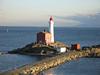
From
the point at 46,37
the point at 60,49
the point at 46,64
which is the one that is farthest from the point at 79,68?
the point at 46,37

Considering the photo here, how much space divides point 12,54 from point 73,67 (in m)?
15.4

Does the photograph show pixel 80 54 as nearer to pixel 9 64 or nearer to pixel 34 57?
pixel 34 57

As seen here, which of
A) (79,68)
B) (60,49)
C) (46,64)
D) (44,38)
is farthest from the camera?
(44,38)

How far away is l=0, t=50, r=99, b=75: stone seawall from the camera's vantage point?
130ft

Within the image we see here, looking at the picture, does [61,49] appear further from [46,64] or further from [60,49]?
[46,64]

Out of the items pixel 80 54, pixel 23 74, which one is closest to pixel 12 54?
pixel 80 54

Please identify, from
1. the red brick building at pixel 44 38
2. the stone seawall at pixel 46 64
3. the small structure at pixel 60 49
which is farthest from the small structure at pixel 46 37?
the stone seawall at pixel 46 64

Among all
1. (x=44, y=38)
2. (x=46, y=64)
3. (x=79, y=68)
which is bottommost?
(x=79, y=68)

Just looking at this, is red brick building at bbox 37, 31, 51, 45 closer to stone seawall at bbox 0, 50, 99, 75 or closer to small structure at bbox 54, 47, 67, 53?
small structure at bbox 54, 47, 67, 53

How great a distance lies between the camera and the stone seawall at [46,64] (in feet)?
130

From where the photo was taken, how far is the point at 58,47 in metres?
59.5

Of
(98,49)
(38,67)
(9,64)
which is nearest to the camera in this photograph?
(38,67)

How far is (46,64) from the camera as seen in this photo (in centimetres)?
4612

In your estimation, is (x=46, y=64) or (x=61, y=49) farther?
(x=61, y=49)
